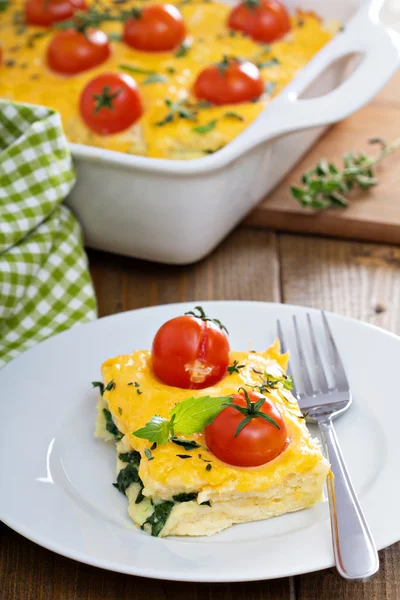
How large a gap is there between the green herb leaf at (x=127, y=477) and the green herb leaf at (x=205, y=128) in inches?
51.0

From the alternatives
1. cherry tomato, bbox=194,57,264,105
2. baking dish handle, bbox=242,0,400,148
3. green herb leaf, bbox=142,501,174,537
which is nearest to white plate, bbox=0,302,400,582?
green herb leaf, bbox=142,501,174,537

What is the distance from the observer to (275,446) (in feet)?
6.22

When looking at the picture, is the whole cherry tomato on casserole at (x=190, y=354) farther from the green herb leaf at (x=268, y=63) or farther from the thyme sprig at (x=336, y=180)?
the green herb leaf at (x=268, y=63)

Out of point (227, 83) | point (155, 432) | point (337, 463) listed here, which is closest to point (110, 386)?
point (155, 432)

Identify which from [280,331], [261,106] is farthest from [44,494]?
[261,106]

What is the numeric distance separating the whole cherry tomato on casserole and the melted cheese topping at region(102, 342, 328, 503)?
0.03 metres

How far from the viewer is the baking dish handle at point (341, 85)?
283 centimetres

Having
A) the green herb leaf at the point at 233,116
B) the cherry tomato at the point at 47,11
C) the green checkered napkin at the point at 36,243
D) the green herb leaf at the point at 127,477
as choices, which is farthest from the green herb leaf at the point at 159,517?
the cherry tomato at the point at 47,11

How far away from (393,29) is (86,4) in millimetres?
1314

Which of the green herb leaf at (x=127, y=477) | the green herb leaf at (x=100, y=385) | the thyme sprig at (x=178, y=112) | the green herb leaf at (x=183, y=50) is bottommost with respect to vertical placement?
the green herb leaf at (x=100, y=385)

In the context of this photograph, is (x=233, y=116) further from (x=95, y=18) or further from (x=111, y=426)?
(x=111, y=426)

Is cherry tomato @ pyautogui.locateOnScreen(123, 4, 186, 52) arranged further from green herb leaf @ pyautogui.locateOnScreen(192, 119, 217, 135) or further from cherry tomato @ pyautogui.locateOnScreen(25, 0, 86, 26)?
green herb leaf @ pyautogui.locateOnScreen(192, 119, 217, 135)

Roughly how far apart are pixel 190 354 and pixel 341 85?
1.26 m

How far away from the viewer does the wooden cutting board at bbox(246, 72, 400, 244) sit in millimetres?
3168
